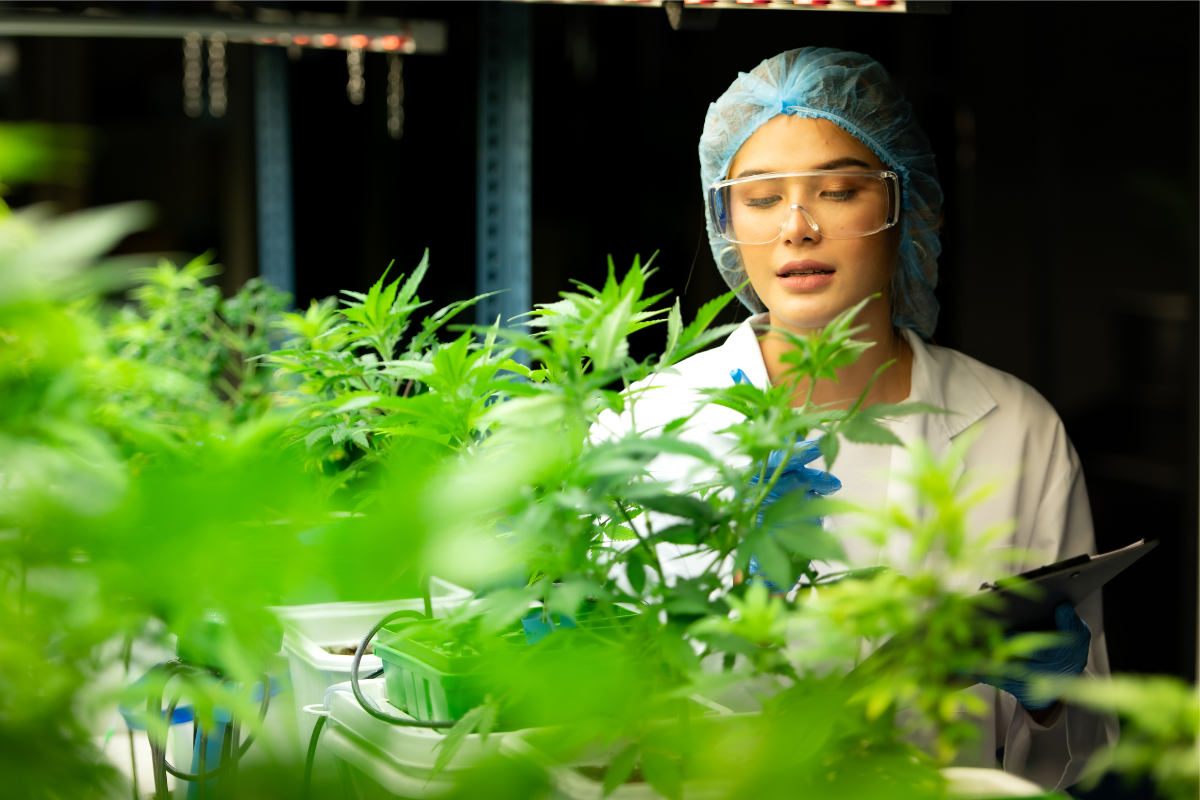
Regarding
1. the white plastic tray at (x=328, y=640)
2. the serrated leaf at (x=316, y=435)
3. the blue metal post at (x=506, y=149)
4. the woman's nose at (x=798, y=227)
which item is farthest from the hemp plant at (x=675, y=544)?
the blue metal post at (x=506, y=149)

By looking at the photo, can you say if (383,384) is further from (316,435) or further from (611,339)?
(611,339)

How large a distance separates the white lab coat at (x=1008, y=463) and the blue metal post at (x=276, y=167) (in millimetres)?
2374

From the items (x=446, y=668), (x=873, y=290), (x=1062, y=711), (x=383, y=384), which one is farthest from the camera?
(x=873, y=290)

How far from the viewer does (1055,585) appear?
96 centimetres

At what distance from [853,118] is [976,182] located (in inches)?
116

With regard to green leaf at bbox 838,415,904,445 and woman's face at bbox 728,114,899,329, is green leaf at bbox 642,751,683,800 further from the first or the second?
woman's face at bbox 728,114,899,329

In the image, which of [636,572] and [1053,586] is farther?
[1053,586]

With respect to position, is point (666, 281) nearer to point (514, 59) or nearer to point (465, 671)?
point (514, 59)

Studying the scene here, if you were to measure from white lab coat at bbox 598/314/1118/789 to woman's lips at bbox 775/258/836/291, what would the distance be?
0.54 feet

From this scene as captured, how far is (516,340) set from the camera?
636 millimetres

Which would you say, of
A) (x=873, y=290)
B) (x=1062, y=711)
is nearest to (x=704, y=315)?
(x=873, y=290)

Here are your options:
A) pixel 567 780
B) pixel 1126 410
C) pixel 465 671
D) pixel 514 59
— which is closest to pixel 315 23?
pixel 514 59

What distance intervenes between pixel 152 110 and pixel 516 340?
674 cm

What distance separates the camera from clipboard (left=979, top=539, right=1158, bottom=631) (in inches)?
34.7
